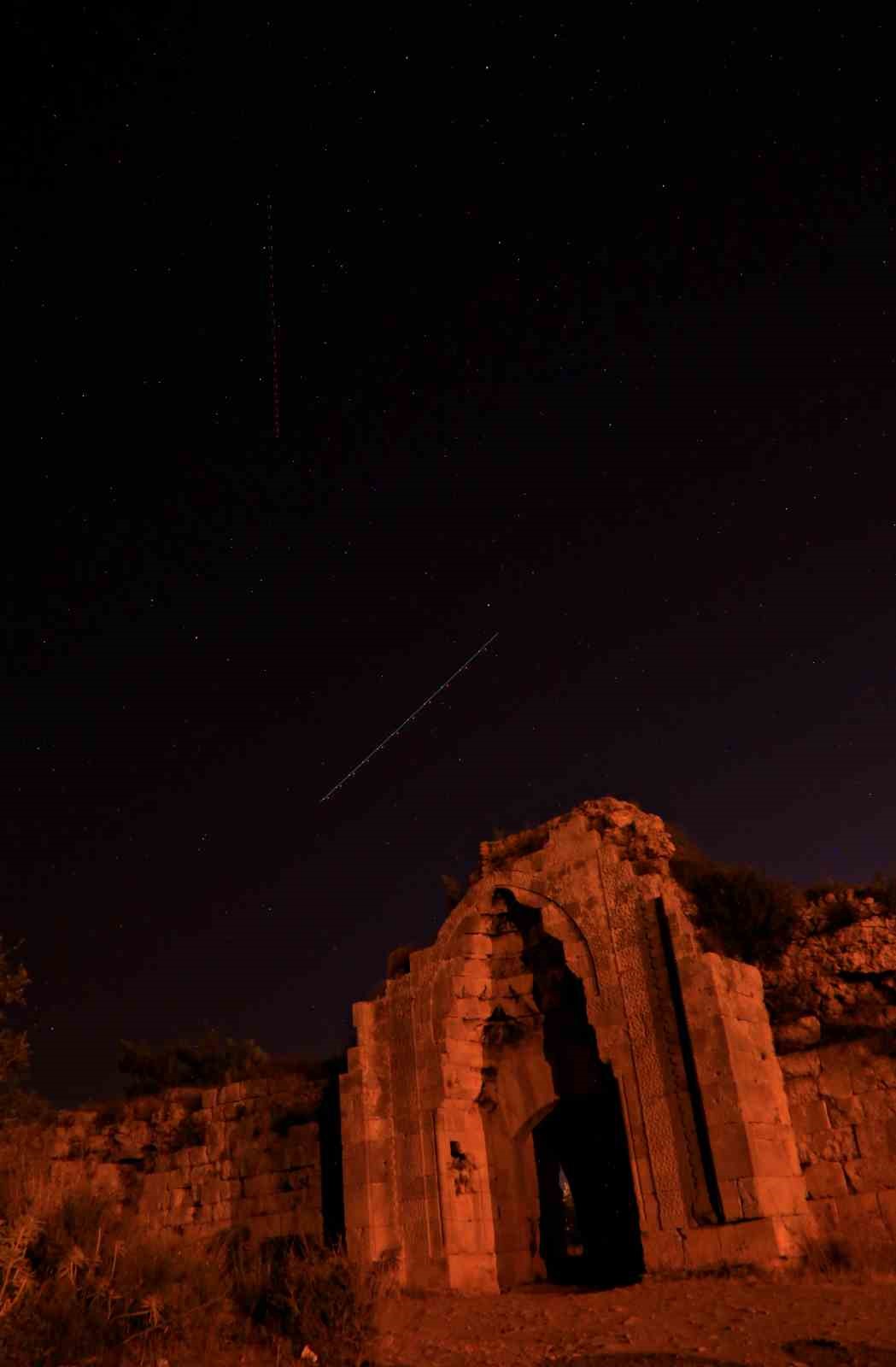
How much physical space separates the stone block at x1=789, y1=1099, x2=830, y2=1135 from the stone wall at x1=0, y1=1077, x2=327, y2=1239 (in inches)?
266

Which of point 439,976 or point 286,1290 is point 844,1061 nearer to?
point 439,976

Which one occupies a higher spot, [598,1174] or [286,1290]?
[598,1174]

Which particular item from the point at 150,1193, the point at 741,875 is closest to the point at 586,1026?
the point at 741,875

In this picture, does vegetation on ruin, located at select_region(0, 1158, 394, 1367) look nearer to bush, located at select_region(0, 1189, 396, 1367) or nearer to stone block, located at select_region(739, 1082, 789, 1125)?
bush, located at select_region(0, 1189, 396, 1367)

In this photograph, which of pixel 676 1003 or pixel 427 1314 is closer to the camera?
pixel 427 1314

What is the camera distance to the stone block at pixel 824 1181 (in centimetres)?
1088

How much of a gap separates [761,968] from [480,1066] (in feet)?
13.0

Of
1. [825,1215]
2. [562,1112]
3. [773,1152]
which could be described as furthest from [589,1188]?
[773,1152]

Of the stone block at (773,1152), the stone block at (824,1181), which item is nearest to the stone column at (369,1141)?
the stone block at (773,1152)

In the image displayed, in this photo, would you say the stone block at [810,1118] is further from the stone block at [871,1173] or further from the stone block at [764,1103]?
the stone block at [871,1173]

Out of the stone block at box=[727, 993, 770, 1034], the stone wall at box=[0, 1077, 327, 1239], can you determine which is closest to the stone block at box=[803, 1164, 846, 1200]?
the stone block at box=[727, 993, 770, 1034]

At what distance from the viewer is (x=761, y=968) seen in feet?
41.4

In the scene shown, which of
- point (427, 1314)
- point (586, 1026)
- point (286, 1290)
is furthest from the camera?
point (586, 1026)

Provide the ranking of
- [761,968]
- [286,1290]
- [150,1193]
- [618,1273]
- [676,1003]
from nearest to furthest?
[286,1290] < [676,1003] < [761,968] < [618,1273] < [150,1193]
